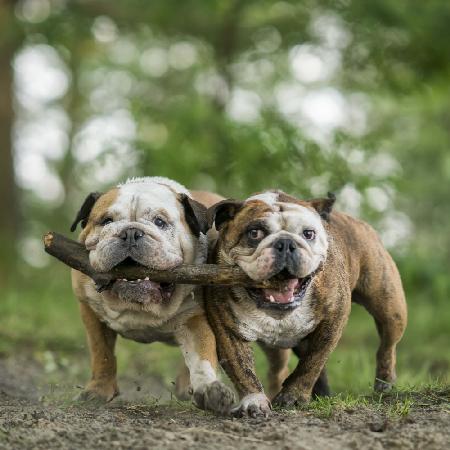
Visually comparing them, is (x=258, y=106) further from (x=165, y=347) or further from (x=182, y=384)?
(x=182, y=384)

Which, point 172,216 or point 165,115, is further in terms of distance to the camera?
point 165,115

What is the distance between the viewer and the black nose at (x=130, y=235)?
4.82 m

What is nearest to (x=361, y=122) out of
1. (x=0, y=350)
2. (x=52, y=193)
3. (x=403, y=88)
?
(x=52, y=193)

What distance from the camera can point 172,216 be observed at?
5.21 m

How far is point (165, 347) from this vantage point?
9320mm

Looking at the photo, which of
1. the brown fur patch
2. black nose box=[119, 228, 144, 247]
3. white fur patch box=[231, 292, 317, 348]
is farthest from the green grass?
the brown fur patch

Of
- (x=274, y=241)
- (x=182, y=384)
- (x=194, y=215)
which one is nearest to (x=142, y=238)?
(x=194, y=215)

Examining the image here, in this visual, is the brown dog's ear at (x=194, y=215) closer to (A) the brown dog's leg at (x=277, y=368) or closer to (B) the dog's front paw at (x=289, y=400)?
(B) the dog's front paw at (x=289, y=400)

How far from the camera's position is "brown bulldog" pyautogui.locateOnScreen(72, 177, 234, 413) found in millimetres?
4828

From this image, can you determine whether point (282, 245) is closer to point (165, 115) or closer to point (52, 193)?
point (165, 115)

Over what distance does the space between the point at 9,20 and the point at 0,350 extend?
6037 mm

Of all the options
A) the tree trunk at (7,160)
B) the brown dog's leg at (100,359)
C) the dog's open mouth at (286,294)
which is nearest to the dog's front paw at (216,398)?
the dog's open mouth at (286,294)

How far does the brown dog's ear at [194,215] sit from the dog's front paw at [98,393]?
4.17 ft

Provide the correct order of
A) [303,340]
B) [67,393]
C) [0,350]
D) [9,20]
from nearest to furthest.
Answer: [303,340] < [67,393] < [0,350] < [9,20]
